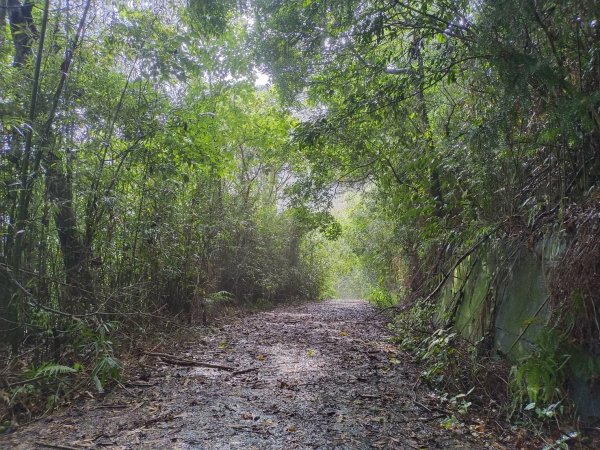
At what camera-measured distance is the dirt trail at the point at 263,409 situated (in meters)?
2.93

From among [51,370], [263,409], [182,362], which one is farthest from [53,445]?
[182,362]

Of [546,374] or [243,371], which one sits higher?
[546,374]

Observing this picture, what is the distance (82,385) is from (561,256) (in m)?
4.30

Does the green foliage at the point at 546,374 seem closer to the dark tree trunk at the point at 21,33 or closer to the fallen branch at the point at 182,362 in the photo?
the fallen branch at the point at 182,362

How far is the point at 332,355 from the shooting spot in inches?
221

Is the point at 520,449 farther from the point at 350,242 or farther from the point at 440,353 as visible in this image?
the point at 350,242

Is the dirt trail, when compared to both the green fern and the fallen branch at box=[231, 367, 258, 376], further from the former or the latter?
the green fern

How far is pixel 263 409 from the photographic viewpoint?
354 cm

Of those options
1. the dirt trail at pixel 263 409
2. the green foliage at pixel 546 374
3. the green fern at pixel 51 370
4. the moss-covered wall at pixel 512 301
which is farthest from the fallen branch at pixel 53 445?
the moss-covered wall at pixel 512 301

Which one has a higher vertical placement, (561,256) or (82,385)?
(561,256)

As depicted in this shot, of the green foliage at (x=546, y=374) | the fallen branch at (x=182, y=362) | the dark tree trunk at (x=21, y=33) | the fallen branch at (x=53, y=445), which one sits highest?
the dark tree trunk at (x=21, y=33)

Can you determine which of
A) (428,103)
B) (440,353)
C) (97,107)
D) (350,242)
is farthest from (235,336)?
(350,242)

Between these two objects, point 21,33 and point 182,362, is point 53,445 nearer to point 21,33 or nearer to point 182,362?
point 182,362

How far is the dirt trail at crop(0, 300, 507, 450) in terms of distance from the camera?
2.93 m
